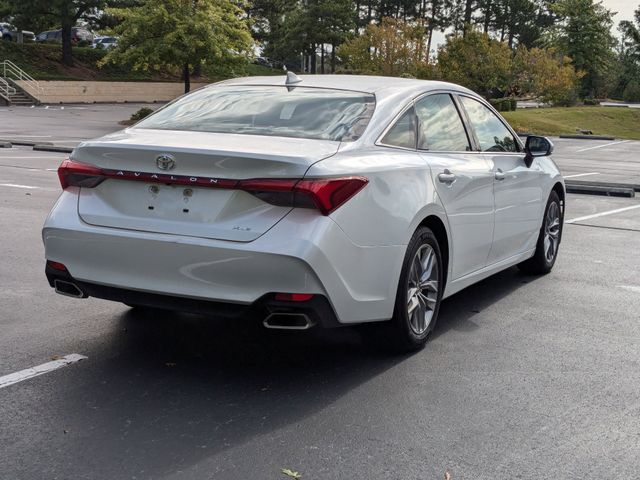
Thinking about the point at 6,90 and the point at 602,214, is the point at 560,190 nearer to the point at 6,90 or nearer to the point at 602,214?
the point at 602,214

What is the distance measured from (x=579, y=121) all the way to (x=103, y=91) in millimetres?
29583

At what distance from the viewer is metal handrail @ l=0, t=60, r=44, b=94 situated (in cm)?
5004

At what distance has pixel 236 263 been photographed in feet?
13.8

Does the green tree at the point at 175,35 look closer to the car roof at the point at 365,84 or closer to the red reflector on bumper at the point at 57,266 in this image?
the car roof at the point at 365,84

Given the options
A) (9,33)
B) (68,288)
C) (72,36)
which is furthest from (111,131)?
(72,36)

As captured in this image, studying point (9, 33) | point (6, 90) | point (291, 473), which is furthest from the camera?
point (9, 33)

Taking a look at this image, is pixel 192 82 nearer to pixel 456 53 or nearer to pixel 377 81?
pixel 456 53

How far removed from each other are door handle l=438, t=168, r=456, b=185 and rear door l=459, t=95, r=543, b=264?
84 centimetres

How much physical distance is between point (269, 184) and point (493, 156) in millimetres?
2632

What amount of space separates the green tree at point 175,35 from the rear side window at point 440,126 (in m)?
28.8

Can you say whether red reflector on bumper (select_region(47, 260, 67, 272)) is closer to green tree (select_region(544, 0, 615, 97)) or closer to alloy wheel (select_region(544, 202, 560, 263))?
alloy wheel (select_region(544, 202, 560, 263))

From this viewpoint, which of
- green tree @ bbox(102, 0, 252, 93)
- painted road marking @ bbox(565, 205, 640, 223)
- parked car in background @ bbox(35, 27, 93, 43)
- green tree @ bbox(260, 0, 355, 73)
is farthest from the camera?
green tree @ bbox(260, 0, 355, 73)

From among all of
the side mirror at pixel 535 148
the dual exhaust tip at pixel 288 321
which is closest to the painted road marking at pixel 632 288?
the side mirror at pixel 535 148

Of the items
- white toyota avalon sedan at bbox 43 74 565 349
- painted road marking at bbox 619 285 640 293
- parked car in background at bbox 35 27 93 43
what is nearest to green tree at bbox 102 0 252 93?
painted road marking at bbox 619 285 640 293
